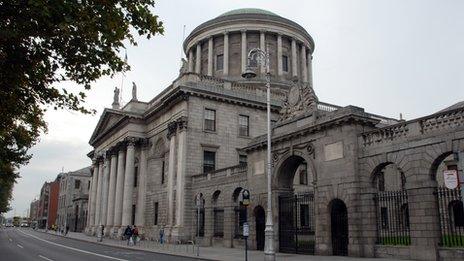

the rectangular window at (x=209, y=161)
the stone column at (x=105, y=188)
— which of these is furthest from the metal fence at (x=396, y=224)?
the stone column at (x=105, y=188)

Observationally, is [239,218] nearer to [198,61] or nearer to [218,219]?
[218,219]

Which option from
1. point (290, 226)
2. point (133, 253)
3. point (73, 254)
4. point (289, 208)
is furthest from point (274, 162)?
point (73, 254)

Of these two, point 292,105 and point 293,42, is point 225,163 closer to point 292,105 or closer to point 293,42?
point 292,105

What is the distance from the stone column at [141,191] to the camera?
4762 centimetres

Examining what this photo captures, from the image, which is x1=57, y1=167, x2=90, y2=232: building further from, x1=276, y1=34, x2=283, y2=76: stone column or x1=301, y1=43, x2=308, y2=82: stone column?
x1=301, y1=43, x2=308, y2=82: stone column

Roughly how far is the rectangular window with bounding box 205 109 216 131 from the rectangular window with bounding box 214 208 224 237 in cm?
955

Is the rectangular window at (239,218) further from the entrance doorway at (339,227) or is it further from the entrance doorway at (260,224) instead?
the entrance doorway at (339,227)

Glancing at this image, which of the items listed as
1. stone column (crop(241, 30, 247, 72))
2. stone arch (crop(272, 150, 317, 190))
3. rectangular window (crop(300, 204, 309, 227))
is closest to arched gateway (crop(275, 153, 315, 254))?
stone arch (crop(272, 150, 317, 190))

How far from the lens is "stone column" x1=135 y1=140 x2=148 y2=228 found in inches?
1875

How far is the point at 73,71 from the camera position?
1273 centimetres

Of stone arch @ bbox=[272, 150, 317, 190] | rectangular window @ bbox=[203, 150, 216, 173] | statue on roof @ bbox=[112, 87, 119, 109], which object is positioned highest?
statue on roof @ bbox=[112, 87, 119, 109]

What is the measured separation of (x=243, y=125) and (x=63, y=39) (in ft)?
107

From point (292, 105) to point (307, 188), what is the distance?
595 inches

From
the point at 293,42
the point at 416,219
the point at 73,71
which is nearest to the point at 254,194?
the point at 416,219
